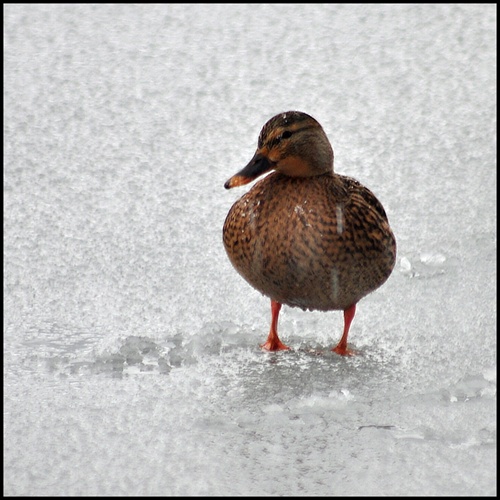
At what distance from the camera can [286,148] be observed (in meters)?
3.18

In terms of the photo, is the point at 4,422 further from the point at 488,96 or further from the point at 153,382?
the point at 488,96

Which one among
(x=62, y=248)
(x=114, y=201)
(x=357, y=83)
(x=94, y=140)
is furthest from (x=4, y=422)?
(x=357, y=83)

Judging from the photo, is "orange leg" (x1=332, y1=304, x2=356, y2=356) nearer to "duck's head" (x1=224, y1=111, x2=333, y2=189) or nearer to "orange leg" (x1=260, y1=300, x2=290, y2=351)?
"orange leg" (x1=260, y1=300, x2=290, y2=351)

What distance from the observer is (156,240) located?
4.04 metres

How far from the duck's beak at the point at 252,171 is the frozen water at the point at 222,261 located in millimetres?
567

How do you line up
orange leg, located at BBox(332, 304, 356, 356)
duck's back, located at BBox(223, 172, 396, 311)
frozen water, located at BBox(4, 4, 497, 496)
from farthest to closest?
orange leg, located at BBox(332, 304, 356, 356)
duck's back, located at BBox(223, 172, 396, 311)
frozen water, located at BBox(4, 4, 497, 496)

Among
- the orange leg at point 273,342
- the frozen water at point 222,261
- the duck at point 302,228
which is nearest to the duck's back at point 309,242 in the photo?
the duck at point 302,228

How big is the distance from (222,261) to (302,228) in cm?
86

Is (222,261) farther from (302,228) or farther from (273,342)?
(302,228)

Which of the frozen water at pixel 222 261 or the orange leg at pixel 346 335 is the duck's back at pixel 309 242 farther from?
the frozen water at pixel 222 261

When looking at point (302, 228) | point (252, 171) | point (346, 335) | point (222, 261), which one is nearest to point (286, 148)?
point (252, 171)

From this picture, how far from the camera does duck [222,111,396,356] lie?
3.15 meters

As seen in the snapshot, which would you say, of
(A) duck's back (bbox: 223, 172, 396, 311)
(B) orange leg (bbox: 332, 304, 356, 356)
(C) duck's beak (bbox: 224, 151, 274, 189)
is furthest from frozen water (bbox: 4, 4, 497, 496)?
(C) duck's beak (bbox: 224, 151, 274, 189)

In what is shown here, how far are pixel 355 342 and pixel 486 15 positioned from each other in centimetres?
300
